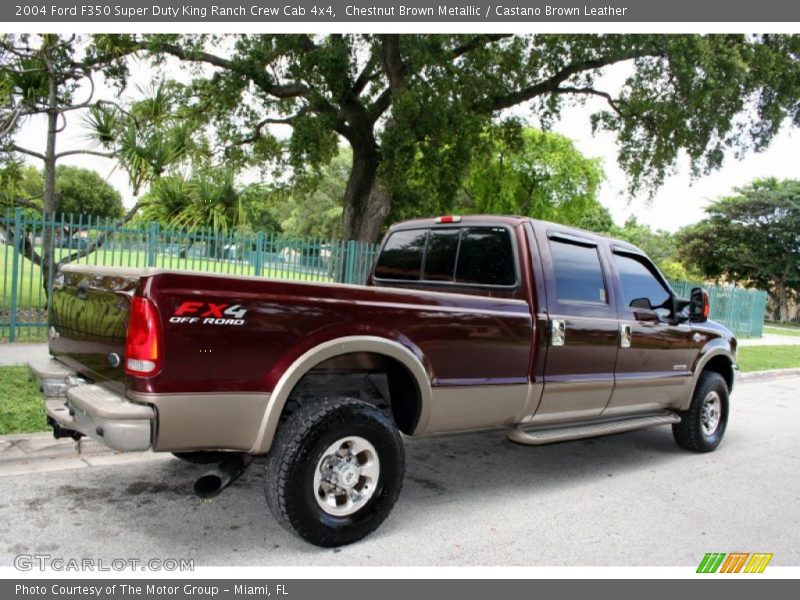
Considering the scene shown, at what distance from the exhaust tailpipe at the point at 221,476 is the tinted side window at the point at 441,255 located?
224 cm

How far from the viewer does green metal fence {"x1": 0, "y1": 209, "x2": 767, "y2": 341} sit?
31.2 ft

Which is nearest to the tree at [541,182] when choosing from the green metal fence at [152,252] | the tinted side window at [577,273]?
the green metal fence at [152,252]

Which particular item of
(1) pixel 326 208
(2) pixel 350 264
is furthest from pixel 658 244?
(2) pixel 350 264

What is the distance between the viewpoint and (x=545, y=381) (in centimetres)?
467

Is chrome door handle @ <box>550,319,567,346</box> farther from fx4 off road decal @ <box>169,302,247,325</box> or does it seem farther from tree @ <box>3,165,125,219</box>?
tree @ <box>3,165,125,219</box>

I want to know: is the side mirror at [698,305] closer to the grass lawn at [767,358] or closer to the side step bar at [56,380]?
the side step bar at [56,380]

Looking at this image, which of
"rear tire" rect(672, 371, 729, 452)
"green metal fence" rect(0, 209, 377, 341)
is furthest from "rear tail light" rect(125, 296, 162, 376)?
"green metal fence" rect(0, 209, 377, 341)

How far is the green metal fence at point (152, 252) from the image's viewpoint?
31.2 ft

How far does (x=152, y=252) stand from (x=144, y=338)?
7.81 metres

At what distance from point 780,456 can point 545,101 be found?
14050 mm

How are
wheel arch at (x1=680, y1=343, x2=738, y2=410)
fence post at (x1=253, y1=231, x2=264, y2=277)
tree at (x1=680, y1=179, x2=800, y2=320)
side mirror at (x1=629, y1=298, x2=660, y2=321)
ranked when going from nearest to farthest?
side mirror at (x1=629, y1=298, x2=660, y2=321) < wheel arch at (x1=680, y1=343, x2=738, y2=410) < fence post at (x1=253, y1=231, x2=264, y2=277) < tree at (x1=680, y1=179, x2=800, y2=320)

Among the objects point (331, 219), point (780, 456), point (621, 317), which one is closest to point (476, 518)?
point (621, 317)

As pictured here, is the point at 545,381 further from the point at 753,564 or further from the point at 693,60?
the point at 693,60

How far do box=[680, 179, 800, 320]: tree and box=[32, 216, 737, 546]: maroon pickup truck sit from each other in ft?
126
